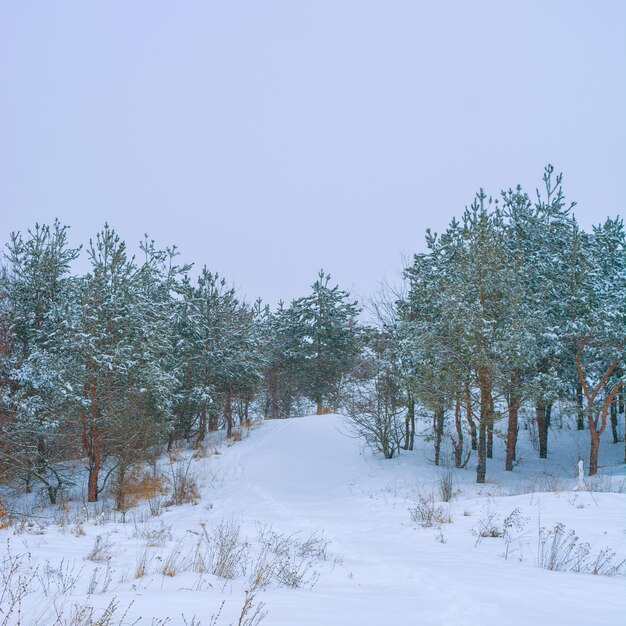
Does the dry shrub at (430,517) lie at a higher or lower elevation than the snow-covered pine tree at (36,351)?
lower

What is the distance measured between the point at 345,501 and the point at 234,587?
1143cm

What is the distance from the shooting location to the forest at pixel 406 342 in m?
16.7

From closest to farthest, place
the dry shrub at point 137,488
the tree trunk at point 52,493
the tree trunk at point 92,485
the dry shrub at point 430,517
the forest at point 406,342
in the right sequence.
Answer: the dry shrub at point 430,517
the dry shrub at point 137,488
the forest at point 406,342
the tree trunk at point 92,485
the tree trunk at point 52,493

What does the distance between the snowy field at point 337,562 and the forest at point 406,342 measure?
265 cm

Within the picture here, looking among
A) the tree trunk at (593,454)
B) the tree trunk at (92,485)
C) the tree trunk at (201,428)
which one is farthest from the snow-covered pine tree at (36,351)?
the tree trunk at (593,454)

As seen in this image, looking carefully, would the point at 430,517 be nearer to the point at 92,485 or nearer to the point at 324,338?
the point at 92,485

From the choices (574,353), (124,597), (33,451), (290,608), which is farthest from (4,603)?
(574,353)

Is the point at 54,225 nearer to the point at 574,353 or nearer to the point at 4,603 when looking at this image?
the point at 4,603

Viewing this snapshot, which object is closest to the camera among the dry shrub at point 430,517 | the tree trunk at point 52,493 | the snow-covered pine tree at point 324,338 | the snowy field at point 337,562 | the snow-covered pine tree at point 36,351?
the snowy field at point 337,562

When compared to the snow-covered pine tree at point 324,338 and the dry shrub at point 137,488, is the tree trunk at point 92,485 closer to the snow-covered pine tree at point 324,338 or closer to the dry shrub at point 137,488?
the dry shrub at point 137,488

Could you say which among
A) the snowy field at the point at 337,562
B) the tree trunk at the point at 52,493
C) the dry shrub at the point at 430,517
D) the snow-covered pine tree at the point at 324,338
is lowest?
the tree trunk at the point at 52,493

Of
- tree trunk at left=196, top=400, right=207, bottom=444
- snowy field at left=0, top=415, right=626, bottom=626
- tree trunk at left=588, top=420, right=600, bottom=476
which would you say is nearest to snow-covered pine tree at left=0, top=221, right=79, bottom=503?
snowy field at left=0, top=415, right=626, bottom=626

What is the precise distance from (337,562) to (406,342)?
41.0 feet

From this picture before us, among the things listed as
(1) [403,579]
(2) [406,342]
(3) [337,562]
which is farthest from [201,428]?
(1) [403,579]
